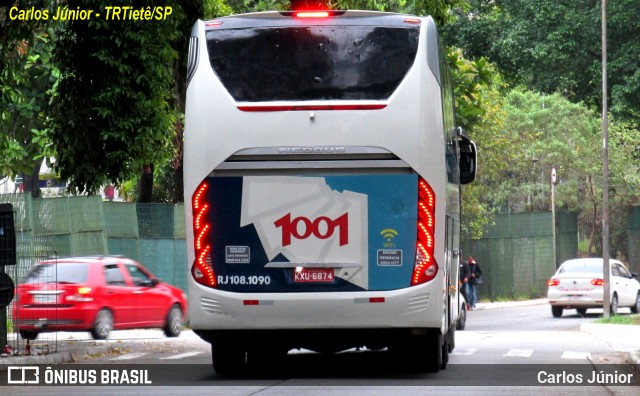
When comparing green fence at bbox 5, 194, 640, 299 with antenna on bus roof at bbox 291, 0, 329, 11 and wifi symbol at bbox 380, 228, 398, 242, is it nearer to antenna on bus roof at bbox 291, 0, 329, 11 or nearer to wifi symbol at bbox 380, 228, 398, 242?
antenna on bus roof at bbox 291, 0, 329, 11

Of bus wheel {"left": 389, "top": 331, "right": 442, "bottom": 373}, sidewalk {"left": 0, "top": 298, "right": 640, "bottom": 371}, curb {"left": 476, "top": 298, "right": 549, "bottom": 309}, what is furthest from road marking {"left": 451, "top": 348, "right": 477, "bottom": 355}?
curb {"left": 476, "top": 298, "right": 549, "bottom": 309}

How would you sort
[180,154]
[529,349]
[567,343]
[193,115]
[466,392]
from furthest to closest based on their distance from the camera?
1. [180,154]
2. [567,343]
3. [529,349]
4. [193,115]
5. [466,392]

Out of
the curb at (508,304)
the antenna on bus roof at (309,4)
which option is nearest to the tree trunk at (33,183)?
the curb at (508,304)

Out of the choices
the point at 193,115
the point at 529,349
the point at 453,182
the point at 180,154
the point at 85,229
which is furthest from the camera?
the point at 180,154

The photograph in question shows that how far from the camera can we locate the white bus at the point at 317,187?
42.3 ft

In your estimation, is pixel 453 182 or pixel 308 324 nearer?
pixel 308 324

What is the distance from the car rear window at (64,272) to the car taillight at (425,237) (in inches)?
411

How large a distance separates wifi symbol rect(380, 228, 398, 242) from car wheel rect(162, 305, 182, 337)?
13015 millimetres

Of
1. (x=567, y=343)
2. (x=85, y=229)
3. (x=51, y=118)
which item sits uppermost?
(x=51, y=118)

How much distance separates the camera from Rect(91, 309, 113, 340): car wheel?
22.6 meters

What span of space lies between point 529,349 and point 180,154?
1581 cm

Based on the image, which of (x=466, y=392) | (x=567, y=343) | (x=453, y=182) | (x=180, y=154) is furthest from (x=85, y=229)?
(x=466, y=392)

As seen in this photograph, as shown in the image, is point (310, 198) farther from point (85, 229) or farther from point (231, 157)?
point (85, 229)

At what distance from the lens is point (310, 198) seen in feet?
42.5
